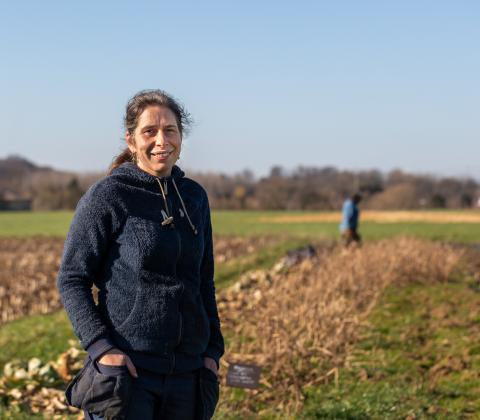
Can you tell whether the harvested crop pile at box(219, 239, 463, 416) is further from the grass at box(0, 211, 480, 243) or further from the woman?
the grass at box(0, 211, 480, 243)

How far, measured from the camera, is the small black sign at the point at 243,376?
5863 millimetres

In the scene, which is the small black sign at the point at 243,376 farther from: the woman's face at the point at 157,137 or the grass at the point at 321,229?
the grass at the point at 321,229

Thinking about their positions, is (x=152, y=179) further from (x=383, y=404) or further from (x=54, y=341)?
(x=54, y=341)

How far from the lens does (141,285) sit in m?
3.17

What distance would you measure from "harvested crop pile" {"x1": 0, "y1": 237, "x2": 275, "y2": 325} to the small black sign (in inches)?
360

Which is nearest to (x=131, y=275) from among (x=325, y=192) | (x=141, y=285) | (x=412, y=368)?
(x=141, y=285)

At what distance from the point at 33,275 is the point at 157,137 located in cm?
1749

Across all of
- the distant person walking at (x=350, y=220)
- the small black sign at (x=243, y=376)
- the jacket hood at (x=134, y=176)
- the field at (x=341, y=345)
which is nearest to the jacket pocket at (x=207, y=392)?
the jacket hood at (x=134, y=176)

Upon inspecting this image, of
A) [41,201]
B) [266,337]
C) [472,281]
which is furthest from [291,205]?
[266,337]

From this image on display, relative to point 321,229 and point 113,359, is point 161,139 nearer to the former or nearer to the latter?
point 113,359

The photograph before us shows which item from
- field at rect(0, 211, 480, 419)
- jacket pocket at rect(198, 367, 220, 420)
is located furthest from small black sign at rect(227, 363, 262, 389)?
jacket pocket at rect(198, 367, 220, 420)

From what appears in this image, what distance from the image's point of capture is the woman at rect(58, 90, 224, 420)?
3.12 meters

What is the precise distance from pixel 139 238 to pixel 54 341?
25.9ft

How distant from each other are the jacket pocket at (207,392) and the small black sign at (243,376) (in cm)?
247
